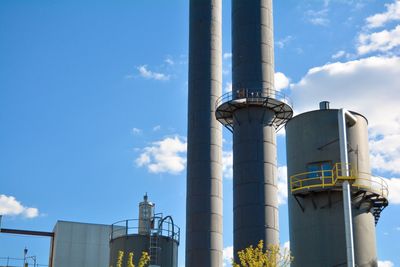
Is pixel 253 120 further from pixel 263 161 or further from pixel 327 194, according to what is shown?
pixel 327 194

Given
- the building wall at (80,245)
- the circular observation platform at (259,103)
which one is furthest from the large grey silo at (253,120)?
the building wall at (80,245)

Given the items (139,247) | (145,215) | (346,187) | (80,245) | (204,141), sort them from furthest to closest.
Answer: (80,245)
(204,141)
(145,215)
(139,247)
(346,187)

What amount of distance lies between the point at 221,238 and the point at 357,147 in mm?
20994

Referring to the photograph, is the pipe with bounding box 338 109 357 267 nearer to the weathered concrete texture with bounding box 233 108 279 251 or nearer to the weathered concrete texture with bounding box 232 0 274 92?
the weathered concrete texture with bounding box 233 108 279 251

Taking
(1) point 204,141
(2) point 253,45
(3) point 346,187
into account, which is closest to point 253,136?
(2) point 253,45

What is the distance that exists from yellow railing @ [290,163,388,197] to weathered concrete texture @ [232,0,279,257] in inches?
378

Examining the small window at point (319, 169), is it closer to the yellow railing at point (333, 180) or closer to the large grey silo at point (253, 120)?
the yellow railing at point (333, 180)

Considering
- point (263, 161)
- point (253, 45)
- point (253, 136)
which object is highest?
point (253, 45)

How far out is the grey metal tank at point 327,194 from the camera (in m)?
33.4

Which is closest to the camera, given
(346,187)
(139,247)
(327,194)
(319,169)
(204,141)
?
(346,187)

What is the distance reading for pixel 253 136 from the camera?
46.2m

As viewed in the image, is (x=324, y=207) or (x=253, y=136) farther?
(x=253, y=136)

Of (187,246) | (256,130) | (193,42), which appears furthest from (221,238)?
(193,42)

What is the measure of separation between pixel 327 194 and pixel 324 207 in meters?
0.63
